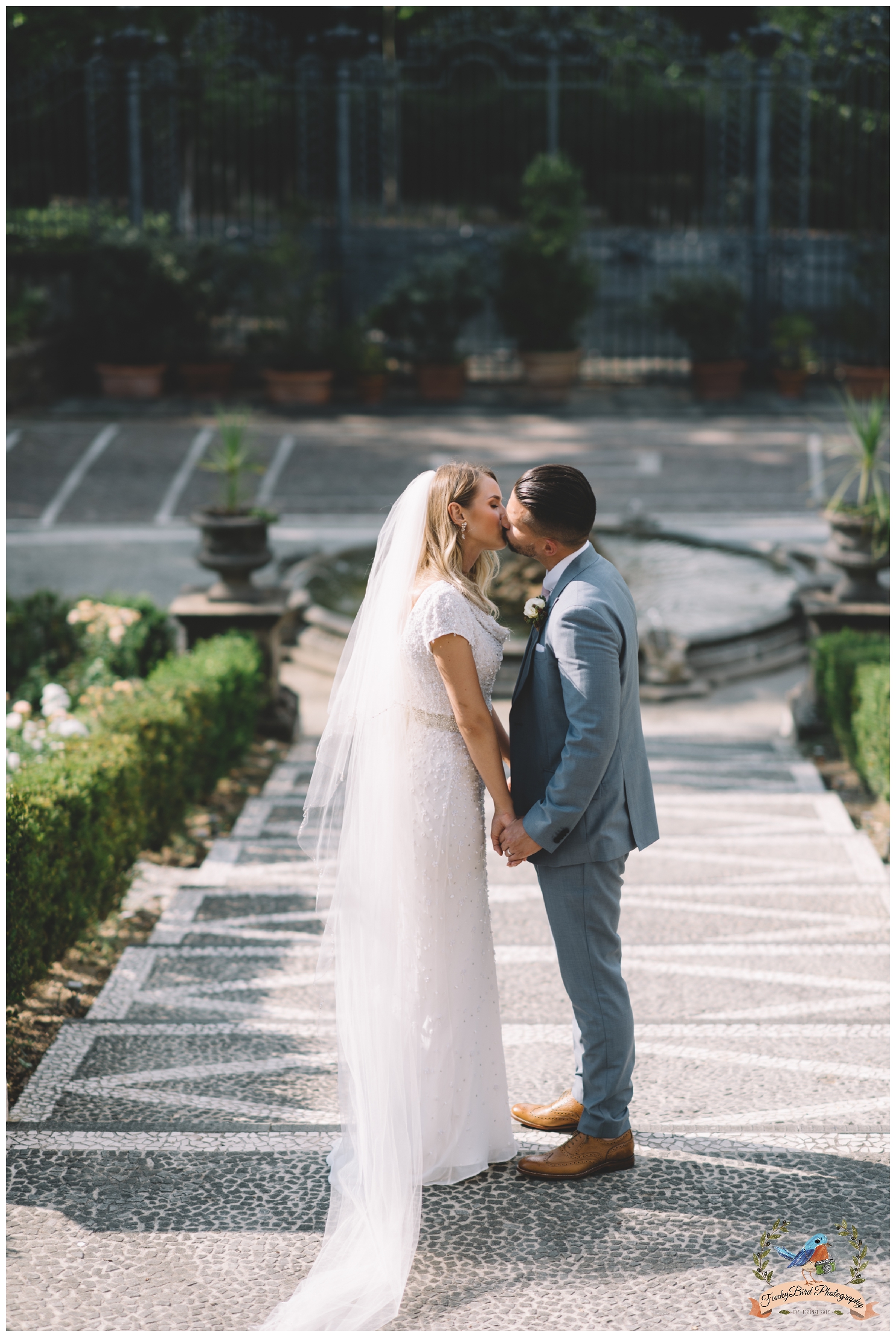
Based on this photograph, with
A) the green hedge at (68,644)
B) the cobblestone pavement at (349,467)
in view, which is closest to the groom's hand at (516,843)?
the green hedge at (68,644)

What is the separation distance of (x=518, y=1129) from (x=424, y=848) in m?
0.81

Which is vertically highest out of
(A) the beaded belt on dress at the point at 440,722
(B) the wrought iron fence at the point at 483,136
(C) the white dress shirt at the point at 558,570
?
(B) the wrought iron fence at the point at 483,136

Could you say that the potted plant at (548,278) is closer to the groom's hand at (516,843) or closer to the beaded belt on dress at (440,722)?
the beaded belt on dress at (440,722)

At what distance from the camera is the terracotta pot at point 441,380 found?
17.4 meters

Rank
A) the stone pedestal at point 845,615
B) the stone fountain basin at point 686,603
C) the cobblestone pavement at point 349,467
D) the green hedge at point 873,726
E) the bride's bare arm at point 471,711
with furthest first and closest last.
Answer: the cobblestone pavement at point 349,467, the stone fountain basin at point 686,603, the stone pedestal at point 845,615, the green hedge at point 873,726, the bride's bare arm at point 471,711

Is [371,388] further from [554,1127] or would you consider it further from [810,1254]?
[810,1254]

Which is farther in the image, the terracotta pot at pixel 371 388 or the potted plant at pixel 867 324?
the potted plant at pixel 867 324

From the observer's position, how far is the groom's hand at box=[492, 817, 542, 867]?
329cm

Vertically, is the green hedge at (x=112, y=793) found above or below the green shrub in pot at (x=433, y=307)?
below

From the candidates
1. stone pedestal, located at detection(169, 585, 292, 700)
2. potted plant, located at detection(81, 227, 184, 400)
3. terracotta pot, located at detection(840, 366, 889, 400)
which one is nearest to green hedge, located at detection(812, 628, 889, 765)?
stone pedestal, located at detection(169, 585, 292, 700)

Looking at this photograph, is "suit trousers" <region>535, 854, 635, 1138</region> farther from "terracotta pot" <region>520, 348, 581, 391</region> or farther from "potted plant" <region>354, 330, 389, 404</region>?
"terracotta pot" <region>520, 348, 581, 391</region>

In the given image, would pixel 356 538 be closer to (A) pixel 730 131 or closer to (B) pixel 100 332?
(B) pixel 100 332

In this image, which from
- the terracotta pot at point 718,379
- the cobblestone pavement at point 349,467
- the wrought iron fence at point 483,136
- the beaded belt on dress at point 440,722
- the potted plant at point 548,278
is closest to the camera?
the beaded belt on dress at point 440,722

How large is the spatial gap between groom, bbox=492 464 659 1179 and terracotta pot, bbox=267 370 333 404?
14.2 meters
